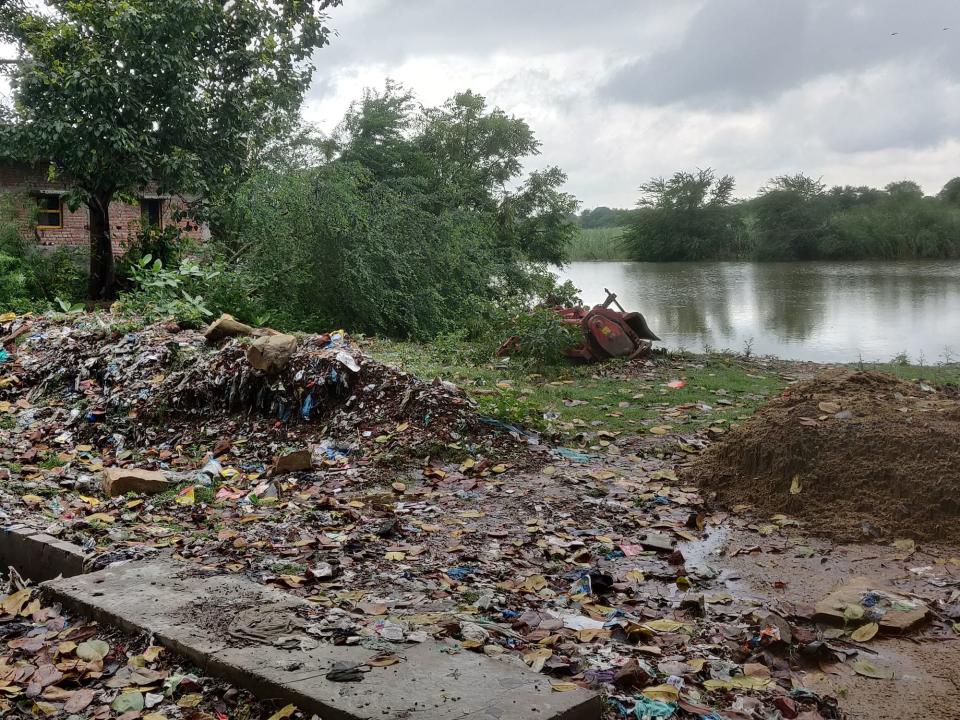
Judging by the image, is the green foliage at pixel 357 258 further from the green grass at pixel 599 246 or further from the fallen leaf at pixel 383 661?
the green grass at pixel 599 246

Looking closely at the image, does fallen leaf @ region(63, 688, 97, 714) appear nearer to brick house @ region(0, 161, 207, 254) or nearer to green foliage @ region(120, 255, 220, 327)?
green foliage @ region(120, 255, 220, 327)

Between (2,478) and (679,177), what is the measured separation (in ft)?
95.7

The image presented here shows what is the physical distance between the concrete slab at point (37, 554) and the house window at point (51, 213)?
19988 mm

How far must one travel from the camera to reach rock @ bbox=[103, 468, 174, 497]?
5.82m

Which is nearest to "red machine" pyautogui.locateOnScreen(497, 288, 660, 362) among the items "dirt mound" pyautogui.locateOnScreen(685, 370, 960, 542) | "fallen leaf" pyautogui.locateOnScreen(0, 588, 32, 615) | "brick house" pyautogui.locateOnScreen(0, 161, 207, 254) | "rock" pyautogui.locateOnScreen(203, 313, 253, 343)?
"rock" pyautogui.locateOnScreen(203, 313, 253, 343)

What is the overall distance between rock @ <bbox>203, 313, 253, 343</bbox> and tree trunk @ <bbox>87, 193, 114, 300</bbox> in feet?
34.9

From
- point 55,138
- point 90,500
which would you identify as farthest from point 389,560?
point 55,138

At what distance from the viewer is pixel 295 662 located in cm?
310

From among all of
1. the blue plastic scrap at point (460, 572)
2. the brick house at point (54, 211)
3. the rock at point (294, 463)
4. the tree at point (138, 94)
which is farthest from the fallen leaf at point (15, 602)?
the brick house at point (54, 211)

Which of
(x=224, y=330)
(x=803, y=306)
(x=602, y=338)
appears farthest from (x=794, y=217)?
(x=224, y=330)

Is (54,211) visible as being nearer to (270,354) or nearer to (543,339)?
(543,339)

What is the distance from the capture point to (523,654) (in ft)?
11.1

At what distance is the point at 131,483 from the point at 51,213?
768 inches

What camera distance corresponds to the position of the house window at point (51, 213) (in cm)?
2223
